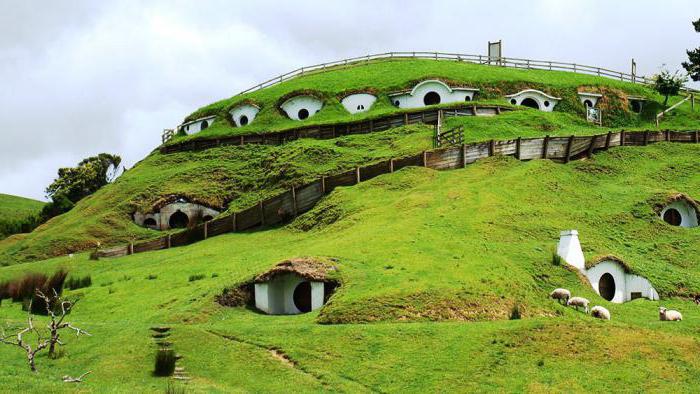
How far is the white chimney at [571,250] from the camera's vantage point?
38.2 metres

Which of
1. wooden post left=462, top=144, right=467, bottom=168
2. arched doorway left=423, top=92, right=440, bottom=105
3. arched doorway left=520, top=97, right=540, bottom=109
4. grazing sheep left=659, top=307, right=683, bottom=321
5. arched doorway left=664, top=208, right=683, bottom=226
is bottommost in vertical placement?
grazing sheep left=659, top=307, right=683, bottom=321

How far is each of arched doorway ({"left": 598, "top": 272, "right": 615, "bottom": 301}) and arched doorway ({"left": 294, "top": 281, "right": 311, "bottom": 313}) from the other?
1298 centimetres

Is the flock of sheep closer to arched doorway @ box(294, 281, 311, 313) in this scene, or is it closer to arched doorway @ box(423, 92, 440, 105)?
arched doorway @ box(294, 281, 311, 313)

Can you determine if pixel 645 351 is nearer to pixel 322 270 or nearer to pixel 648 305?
pixel 648 305

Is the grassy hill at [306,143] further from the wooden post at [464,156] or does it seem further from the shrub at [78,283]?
the shrub at [78,283]

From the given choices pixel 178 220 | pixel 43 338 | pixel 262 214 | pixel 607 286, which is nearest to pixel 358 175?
pixel 262 214

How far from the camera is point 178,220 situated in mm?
65562

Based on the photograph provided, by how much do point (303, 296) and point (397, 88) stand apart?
142 feet

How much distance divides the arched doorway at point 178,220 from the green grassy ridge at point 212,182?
148cm

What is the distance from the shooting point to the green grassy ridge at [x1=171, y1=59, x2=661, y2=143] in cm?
7681

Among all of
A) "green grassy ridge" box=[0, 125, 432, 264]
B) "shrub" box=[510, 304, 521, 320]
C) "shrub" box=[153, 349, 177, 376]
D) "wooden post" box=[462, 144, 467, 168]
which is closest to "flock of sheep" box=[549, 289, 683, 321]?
"shrub" box=[510, 304, 521, 320]

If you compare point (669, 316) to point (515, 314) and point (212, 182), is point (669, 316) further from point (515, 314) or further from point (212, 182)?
point (212, 182)

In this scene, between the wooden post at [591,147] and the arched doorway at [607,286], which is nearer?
the arched doorway at [607,286]

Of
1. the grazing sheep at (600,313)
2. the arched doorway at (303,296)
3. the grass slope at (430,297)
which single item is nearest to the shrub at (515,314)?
the grass slope at (430,297)
